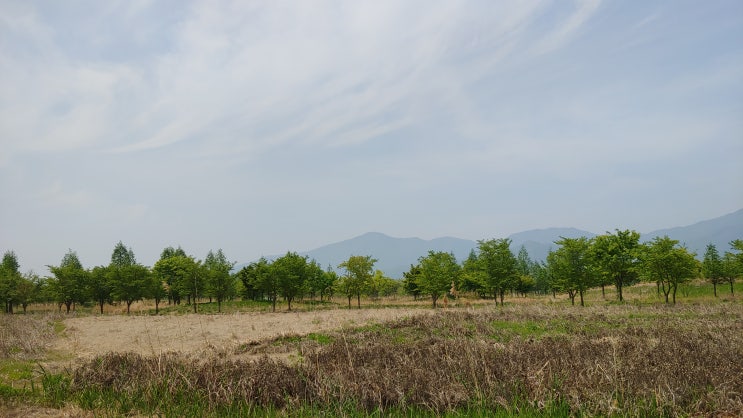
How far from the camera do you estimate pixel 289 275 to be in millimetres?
56750

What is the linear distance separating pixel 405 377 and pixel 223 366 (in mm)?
5479

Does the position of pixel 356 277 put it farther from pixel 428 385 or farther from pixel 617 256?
pixel 428 385

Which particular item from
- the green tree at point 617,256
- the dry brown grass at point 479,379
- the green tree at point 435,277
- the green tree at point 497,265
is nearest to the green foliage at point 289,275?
the green tree at point 435,277

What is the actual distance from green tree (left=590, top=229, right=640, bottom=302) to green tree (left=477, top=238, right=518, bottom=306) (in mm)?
10254

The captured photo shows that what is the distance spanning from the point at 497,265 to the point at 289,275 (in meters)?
30.2

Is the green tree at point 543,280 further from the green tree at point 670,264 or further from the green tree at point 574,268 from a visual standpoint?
the green tree at point 670,264

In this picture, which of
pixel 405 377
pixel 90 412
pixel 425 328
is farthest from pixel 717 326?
pixel 90 412

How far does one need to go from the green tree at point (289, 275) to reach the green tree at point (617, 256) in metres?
41.3

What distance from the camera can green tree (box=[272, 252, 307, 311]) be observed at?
56812 millimetres

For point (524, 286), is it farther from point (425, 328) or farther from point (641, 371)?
point (641, 371)

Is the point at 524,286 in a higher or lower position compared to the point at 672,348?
lower

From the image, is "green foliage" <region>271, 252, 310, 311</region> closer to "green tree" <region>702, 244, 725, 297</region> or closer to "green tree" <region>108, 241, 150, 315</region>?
"green tree" <region>108, 241, 150, 315</region>

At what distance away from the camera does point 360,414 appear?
768 centimetres

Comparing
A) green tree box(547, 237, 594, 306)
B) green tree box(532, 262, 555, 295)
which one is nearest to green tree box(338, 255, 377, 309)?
green tree box(547, 237, 594, 306)
